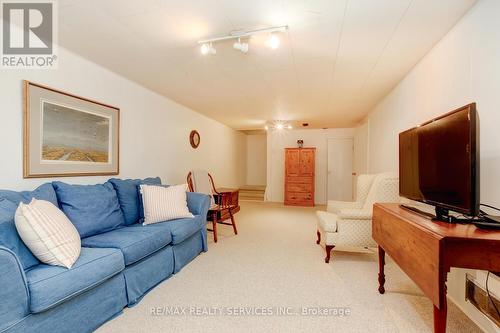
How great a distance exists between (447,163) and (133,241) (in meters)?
2.32

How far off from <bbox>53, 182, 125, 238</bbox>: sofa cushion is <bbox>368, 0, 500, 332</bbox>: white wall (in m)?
3.02

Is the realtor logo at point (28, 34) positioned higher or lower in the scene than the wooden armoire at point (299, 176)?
higher

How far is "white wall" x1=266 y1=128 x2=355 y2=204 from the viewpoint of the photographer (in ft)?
23.2

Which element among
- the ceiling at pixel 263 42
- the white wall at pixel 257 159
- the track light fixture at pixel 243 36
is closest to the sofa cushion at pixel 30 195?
the ceiling at pixel 263 42

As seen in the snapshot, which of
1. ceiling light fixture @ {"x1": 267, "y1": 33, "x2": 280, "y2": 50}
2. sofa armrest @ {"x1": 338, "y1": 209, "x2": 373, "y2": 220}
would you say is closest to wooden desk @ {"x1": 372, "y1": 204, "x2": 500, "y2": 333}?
sofa armrest @ {"x1": 338, "y1": 209, "x2": 373, "y2": 220}

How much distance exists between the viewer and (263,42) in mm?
2223

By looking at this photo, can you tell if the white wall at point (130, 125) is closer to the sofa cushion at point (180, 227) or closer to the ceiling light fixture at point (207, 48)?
the sofa cushion at point (180, 227)

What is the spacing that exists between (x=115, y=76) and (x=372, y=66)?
10.2 ft

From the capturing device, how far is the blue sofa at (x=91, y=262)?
127 cm

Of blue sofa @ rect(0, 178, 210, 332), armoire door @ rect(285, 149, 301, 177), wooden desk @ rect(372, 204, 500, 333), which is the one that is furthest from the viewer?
armoire door @ rect(285, 149, 301, 177)

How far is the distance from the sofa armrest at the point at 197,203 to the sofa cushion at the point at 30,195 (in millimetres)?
1391

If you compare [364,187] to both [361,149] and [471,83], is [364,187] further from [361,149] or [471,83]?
[361,149]

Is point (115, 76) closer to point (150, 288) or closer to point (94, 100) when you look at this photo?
point (94, 100)

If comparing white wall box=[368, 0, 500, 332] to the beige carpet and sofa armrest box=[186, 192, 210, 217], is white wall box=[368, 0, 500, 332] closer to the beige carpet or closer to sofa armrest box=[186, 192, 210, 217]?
the beige carpet
